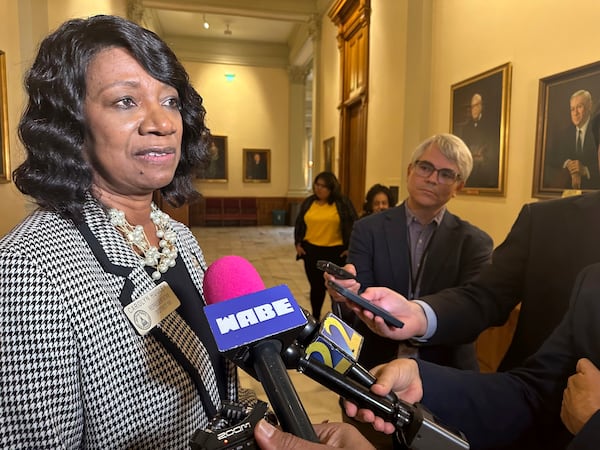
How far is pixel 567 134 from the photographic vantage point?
106 inches

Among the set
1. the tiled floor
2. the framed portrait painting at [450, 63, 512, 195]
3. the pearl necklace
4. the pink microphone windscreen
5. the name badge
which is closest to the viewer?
the pink microphone windscreen

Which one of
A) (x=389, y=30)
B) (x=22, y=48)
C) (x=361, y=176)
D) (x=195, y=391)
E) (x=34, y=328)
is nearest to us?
(x=34, y=328)

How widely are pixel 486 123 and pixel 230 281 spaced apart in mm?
3410

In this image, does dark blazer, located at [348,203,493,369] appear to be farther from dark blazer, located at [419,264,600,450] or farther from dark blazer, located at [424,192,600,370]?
dark blazer, located at [419,264,600,450]

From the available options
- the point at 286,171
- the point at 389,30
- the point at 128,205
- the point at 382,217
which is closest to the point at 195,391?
the point at 128,205

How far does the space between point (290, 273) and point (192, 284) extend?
6050 millimetres

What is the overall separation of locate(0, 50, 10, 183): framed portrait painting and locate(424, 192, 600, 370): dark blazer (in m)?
3.91

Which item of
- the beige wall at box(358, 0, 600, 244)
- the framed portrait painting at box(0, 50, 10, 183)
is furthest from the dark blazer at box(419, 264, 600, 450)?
the framed portrait painting at box(0, 50, 10, 183)

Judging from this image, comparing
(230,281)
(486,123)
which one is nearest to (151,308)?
(230,281)

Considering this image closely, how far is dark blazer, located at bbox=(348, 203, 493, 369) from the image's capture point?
6.64ft

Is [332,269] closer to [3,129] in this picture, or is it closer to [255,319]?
[255,319]

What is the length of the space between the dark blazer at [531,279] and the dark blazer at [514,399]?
9.7 inches

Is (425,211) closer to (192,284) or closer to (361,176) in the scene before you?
(192,284)

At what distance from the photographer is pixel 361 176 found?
6855mm
